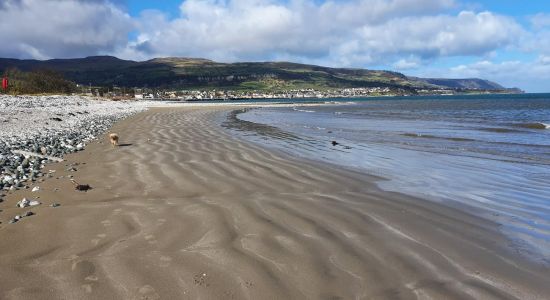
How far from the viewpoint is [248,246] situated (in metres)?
4.95

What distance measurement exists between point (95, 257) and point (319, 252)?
8.25ft

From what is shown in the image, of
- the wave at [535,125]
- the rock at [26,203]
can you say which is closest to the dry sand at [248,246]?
the rock at [26,203]

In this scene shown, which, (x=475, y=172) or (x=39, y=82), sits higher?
(x=39, y=82)

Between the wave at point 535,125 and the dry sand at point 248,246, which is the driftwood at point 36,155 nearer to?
the dry sand at point 248,246

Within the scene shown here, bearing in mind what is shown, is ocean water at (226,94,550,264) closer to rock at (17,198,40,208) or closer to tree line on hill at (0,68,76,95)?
rock at (17,198,40,208)

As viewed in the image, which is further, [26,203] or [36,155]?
[36,155]

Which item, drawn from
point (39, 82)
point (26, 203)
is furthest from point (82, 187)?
point (39, 82)

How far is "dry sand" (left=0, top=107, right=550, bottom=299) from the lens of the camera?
393cm

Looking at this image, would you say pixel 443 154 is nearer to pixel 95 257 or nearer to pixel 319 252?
pixel 319 252

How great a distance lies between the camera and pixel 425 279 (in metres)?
4.25

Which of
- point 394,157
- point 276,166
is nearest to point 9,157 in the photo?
point 276,166

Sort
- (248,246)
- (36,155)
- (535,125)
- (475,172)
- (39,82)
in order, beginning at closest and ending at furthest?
(248,246) < (36,155) < (475,172) < (535,125) < (39,82)

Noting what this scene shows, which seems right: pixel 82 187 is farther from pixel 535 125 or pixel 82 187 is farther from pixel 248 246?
pixel 535 125

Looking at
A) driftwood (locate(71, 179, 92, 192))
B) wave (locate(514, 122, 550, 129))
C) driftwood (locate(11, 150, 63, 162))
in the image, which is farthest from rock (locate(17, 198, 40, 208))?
wave (locate(514, 122, 550, 129))
